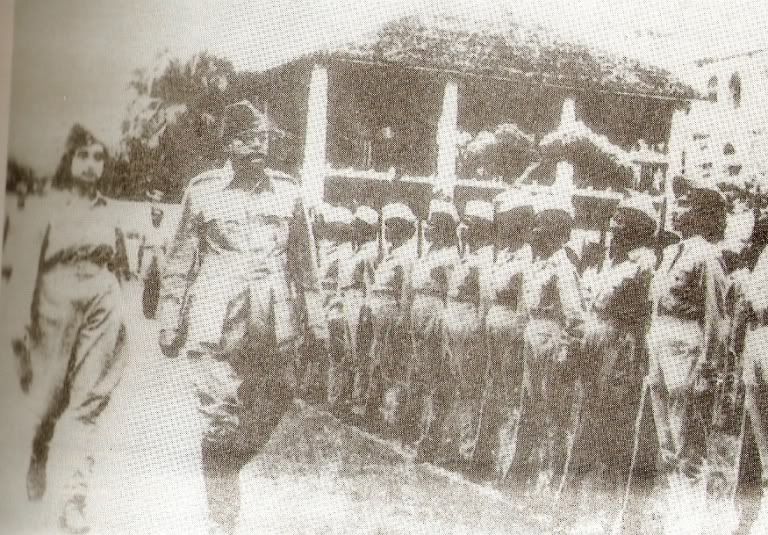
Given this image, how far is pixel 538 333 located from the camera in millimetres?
994

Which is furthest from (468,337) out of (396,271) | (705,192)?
(705,192)

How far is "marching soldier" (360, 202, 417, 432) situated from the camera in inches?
39.0

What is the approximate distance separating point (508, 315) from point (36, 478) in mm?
732

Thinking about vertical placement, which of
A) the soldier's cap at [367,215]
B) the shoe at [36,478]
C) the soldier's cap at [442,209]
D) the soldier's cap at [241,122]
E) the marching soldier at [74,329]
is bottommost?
the shoe at [36,478]

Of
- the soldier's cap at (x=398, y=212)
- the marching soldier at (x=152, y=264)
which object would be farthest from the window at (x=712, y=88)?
the marching soldier at (x=152, y=264)

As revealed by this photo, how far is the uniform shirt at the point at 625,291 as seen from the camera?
1.00m

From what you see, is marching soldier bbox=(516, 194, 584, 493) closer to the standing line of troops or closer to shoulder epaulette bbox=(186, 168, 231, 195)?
the standing line of troops

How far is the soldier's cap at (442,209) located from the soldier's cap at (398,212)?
0.09 feet

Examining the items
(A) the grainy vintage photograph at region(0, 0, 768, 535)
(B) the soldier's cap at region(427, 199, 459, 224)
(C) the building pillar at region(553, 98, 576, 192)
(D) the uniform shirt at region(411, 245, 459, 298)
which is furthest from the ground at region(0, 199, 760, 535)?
(C) the building pillar at region(553, 98, 576, 192)

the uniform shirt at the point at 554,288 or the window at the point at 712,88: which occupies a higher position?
the window at the point at 712,88

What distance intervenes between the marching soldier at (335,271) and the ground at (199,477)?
0.05 m

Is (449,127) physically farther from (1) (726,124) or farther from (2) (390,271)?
(1) (726,124)

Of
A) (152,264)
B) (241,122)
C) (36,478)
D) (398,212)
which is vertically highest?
(241,122)

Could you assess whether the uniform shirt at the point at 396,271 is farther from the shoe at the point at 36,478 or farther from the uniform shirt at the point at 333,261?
the shoe at the point at 36,478
